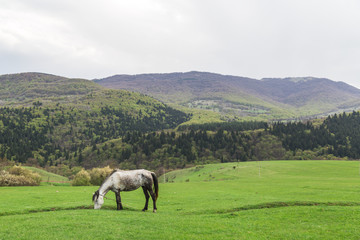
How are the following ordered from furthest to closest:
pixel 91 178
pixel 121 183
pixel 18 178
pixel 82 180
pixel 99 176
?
pixel 91 178, pixel 99 176, pixel 82 180, pixel 18 178, pixel 121 183

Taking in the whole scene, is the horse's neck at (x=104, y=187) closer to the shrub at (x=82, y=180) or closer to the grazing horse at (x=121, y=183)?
the grazing horse at (x=121, y=183)

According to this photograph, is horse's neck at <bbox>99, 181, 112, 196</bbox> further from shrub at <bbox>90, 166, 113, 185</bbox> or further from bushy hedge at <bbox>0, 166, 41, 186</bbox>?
shrub at <bbox>90, 166, 113, 185</bbox>

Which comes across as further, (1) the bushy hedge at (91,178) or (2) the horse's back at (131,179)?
(1) the bushy hedge at (91,178)

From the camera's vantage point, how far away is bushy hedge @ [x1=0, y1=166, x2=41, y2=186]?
231 feet

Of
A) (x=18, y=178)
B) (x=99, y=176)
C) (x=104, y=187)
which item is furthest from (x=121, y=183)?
(x=99, y=176)

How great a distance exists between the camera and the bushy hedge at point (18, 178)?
70.5 m

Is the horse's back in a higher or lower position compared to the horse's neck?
higher

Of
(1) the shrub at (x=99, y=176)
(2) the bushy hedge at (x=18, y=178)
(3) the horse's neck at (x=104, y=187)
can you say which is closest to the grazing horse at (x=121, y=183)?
(3) the horse's neck at (x=104, y=187)

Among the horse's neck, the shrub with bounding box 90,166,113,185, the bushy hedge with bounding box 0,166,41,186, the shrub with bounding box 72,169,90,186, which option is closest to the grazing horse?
the horse's neck

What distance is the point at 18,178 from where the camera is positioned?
245ft

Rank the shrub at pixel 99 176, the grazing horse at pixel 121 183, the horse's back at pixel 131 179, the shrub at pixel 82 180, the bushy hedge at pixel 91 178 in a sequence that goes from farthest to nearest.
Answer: the shrub at pixel 99 176
the bushy hedge at pixel 91 178
the shrub at pixel 82 180
the horse's back at pixel 131 179
the grazing horse at pixel 121 183

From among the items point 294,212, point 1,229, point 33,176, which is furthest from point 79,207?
point 33,176

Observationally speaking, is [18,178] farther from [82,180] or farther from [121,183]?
[121,183]

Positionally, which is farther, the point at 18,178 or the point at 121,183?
the point at 18,178
